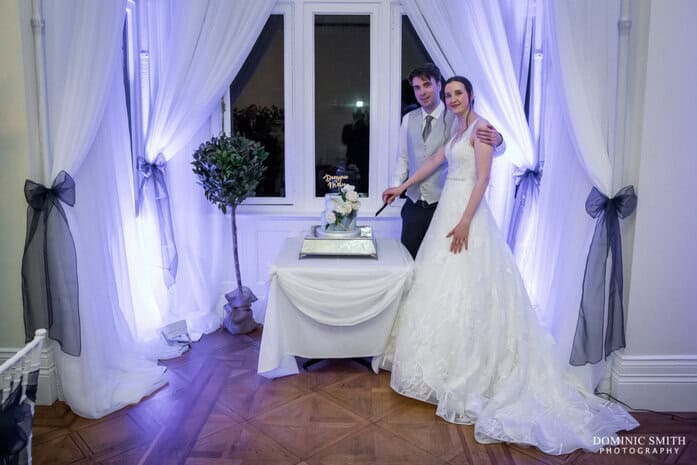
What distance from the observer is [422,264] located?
3.20m

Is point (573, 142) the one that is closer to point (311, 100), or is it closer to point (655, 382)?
point (655, 382)

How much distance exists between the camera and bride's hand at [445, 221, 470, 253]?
10.1ft

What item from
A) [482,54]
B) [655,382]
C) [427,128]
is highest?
[482,54]

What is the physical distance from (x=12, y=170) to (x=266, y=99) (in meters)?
1.91

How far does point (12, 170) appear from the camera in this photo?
2.88 m

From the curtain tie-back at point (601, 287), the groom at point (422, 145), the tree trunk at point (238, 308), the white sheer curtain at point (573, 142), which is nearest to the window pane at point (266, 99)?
the tree trunk at point (238, 308)

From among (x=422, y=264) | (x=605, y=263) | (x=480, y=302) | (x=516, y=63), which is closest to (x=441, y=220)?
(x=422, y=264)

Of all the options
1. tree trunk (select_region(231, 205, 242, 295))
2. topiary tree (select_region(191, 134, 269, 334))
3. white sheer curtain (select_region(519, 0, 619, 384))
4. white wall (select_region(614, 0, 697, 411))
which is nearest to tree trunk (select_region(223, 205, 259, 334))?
tree trunk (select_region(231, 205, 242, 295))

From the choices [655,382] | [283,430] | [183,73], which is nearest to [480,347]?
[655,382]

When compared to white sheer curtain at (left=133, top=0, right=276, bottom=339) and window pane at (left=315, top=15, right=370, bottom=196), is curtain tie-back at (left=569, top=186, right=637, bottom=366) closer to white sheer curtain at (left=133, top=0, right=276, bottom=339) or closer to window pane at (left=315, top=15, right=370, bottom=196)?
→ window pane at (left=315, top=15, right=370, bottom=196)

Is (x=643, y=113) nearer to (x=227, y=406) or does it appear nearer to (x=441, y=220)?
(x=441, y=220)

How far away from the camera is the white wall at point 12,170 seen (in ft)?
9.14

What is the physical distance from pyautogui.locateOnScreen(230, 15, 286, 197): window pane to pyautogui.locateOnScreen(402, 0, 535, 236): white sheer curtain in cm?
102

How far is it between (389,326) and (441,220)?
66 cm
